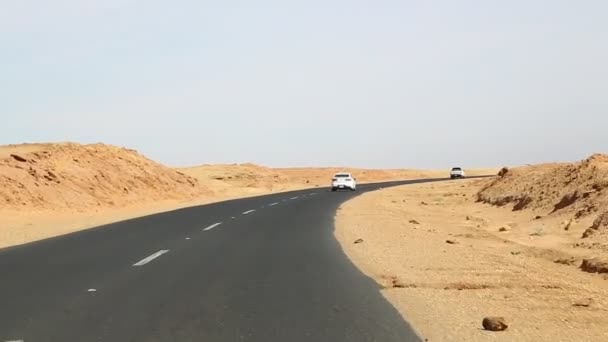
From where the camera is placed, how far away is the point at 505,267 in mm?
12555

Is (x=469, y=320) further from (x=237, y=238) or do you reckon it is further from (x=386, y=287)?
(x=237, y=238)

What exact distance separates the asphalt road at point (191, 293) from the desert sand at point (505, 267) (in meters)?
0.65

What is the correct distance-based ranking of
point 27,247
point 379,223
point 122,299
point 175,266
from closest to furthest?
point 122,299
point 175,266
point 27,247
point 379,223

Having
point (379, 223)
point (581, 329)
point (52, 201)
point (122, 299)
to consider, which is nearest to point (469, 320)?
point (581, 329)

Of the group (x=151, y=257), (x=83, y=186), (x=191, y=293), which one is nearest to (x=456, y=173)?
(x=83, y=186)

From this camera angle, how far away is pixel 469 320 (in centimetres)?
782

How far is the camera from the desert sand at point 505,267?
7.69 m

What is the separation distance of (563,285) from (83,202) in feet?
124

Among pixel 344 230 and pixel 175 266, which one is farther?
pixel 344 230

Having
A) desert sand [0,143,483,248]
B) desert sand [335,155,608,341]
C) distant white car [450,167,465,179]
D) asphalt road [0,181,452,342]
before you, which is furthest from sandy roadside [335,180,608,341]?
distant white car [450,167,465,179]

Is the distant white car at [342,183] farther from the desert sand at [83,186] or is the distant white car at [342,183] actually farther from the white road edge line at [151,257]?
the white road edge line at [151,257]

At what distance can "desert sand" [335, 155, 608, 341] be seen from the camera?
7.69 meters

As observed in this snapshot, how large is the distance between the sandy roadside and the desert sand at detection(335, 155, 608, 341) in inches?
0.5

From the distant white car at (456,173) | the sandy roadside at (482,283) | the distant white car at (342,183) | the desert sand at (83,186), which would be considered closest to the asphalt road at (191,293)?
the sandy roadside at (482,283)
